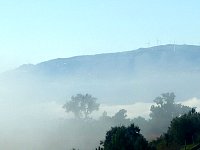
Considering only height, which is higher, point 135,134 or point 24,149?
point 135,134

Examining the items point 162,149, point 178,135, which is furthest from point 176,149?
point 178,135

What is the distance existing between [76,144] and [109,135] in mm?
91906

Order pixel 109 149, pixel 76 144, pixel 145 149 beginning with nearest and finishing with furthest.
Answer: pixel 145 149 → pixel 109 149 → pixel 76 144

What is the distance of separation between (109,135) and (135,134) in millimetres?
Result: 5739

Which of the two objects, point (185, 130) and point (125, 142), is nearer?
point (125, 142)

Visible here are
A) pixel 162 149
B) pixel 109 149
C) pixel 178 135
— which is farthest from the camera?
pixel 178 135

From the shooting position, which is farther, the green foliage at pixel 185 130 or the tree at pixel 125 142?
the green foliage at pixel 185 130

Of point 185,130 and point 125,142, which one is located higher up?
point 185,130

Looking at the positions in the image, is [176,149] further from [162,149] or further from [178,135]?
[178,135]

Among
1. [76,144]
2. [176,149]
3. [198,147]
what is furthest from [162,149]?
[76,144]

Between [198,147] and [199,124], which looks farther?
[199,124]

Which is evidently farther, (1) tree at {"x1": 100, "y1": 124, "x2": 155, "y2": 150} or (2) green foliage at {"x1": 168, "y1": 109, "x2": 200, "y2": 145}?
(2) green foliage at {"x1": 168, "y1": 109, "x2": 200, "y2": 145}

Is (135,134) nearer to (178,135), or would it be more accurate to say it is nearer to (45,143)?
(178,135)

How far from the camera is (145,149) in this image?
84.8 meters
